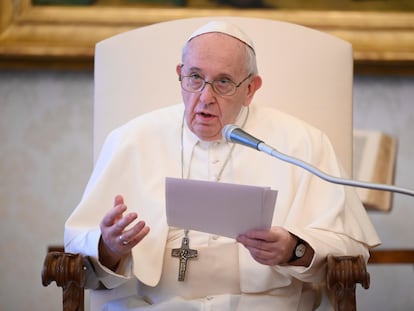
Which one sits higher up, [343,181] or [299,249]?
[343,181]

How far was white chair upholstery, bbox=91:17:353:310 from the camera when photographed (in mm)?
3291

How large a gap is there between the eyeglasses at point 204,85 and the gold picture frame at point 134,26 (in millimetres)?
1404

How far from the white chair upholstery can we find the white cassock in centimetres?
13

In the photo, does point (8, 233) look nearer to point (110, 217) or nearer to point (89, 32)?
point (89, 32)

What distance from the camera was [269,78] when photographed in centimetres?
330

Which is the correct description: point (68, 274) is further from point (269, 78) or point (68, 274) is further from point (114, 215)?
point (269, 78)

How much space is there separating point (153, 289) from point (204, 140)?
581 millimetres

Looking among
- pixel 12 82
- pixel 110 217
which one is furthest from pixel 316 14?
pixel 110 217

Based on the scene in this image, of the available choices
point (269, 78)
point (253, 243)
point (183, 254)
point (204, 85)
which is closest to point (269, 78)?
point (269, 78)

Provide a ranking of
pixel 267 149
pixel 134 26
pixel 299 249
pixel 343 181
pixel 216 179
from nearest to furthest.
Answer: pixel 343 181, pixel 267 149, pixel 299 249, pixel 216 179, pixel 134 26

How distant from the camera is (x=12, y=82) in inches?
170

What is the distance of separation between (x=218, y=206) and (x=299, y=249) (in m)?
0.39

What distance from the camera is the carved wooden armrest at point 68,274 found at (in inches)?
99.7

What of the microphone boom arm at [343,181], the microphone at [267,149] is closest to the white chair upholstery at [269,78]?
the microphone at [267,149]
